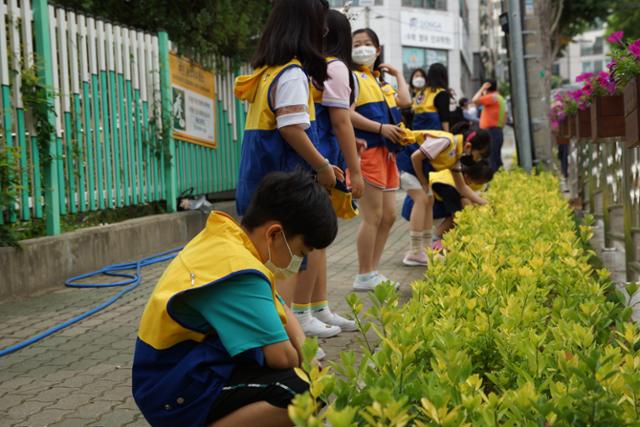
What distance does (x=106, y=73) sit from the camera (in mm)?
7793

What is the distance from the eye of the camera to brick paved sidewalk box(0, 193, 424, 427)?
362 centimetres

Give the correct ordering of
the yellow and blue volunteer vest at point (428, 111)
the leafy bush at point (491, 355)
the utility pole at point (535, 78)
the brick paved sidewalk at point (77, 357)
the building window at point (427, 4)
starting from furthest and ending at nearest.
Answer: the building window at point (427, 4) < the utility pole at point (535, 78) < the yellow and blue volunteer vest at point (428, 111) < the brick paved sidewalk at point (77, 357) < the leafy bush at point (491, 355)

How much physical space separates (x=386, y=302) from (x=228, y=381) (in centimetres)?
52

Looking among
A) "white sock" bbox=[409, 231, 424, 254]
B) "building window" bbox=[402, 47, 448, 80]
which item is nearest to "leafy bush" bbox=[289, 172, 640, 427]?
"white sock" bbox=[409, 231, 424, 254]

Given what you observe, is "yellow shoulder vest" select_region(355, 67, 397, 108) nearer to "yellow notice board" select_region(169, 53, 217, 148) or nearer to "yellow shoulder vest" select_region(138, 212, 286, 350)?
"yellow shoulder vest" select_region(138, 212, 286, 350)

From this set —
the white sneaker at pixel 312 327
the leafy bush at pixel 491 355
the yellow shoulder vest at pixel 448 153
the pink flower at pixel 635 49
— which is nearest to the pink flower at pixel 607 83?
the pink flower at pixel 635 49

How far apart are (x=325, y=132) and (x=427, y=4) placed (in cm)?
3684

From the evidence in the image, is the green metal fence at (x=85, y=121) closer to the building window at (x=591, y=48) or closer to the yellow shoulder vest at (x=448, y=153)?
the yellow shoulder vest at (x=448, y=153)

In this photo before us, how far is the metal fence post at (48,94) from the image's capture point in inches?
261

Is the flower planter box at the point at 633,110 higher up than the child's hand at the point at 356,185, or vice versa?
the flower planter box at the point at 633,110

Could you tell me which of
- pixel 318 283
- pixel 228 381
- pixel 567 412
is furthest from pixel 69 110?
pixel 567 412

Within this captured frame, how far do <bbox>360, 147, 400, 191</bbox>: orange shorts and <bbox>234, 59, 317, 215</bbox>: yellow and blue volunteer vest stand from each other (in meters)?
1.40

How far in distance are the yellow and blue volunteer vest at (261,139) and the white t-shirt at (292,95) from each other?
39 mm

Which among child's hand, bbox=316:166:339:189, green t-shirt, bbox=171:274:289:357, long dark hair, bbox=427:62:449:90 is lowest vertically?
green t-shirt, bbox=171:274:289:357
